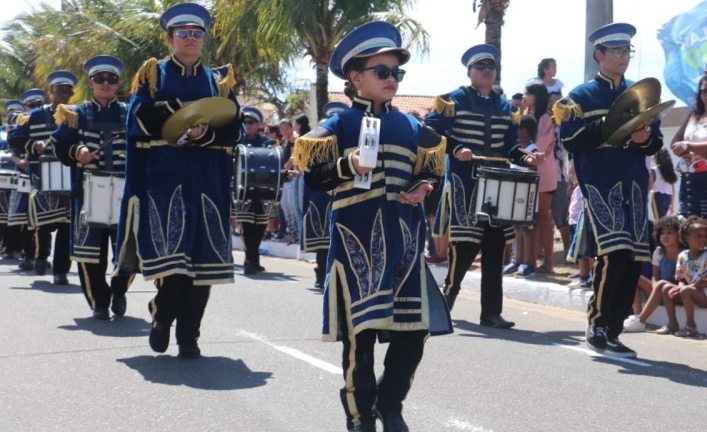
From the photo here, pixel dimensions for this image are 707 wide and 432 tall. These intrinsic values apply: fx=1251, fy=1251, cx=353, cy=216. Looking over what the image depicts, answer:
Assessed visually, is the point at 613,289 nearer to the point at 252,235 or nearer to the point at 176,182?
the point at 176,182

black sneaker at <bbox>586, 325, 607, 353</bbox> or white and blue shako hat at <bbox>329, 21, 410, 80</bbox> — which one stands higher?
white and blue shako hat at <bbox>329, 21, 410, 80</bbox>

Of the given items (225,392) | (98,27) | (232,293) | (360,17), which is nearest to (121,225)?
(225,392)

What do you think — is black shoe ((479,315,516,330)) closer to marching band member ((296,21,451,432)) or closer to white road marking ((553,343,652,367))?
white road marking ((553,343,652,367))

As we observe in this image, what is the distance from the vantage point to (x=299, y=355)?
8.82 metres

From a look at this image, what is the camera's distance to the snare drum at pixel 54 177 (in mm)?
12141

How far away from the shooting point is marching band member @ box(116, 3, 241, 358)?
8297 mm

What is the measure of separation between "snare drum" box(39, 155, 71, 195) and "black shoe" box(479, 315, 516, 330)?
167 inches

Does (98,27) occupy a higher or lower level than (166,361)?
higher

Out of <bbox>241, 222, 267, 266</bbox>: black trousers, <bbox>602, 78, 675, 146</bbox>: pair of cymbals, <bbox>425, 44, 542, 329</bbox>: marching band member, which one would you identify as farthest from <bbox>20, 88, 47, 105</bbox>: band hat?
<bbox>602, 78, 675, 146</bbox>: pair of cymbals

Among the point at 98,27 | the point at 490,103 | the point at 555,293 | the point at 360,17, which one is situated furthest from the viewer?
the point at 98,27

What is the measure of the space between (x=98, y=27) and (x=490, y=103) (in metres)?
23.0

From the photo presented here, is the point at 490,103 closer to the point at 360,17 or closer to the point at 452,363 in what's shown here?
the point at 452,363

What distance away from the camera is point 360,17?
22172 mm

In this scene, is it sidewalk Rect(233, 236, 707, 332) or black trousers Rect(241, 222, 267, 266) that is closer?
sidewalk Rect(233, 236, 707, 332)
